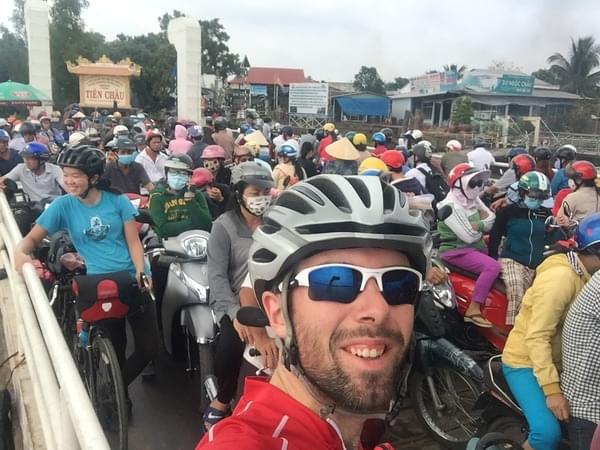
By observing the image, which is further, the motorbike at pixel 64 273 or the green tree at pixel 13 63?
the green tree at pixel 13 63

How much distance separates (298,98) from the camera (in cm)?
3412

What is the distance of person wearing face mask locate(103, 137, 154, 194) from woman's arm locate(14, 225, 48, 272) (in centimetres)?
310

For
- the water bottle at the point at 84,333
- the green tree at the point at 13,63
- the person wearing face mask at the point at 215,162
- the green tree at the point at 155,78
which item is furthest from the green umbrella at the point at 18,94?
the green tree at the point at 13,63

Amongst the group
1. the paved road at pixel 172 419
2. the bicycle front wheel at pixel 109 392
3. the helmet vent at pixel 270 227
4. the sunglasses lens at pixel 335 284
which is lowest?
the paved road at pixel 172 419

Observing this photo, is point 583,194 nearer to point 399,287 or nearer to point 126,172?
point 399,287

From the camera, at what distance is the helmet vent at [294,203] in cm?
146

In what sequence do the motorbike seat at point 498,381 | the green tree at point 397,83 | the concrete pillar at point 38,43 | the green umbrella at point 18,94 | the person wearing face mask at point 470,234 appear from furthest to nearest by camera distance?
the green tree at point 397,83 → the concrete pillar at point 38,43 → the green umbrella at point 18,94 → the person wearing face mask at point 470,234 → the motorbike seat at point 498,381

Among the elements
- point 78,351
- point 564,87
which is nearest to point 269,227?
point 78,351

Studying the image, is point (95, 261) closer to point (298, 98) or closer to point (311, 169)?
point (311, 169)

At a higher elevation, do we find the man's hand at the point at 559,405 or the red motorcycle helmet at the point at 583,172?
the red motorcycle helmet at the point at 583,172

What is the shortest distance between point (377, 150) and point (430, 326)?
673 cm

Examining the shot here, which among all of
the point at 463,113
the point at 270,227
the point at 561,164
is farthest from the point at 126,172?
the point at 463,113

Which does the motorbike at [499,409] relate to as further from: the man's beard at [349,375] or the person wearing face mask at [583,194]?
the person wearing face mask at [583,194]

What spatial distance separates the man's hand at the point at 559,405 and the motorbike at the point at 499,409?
0.30 metres
